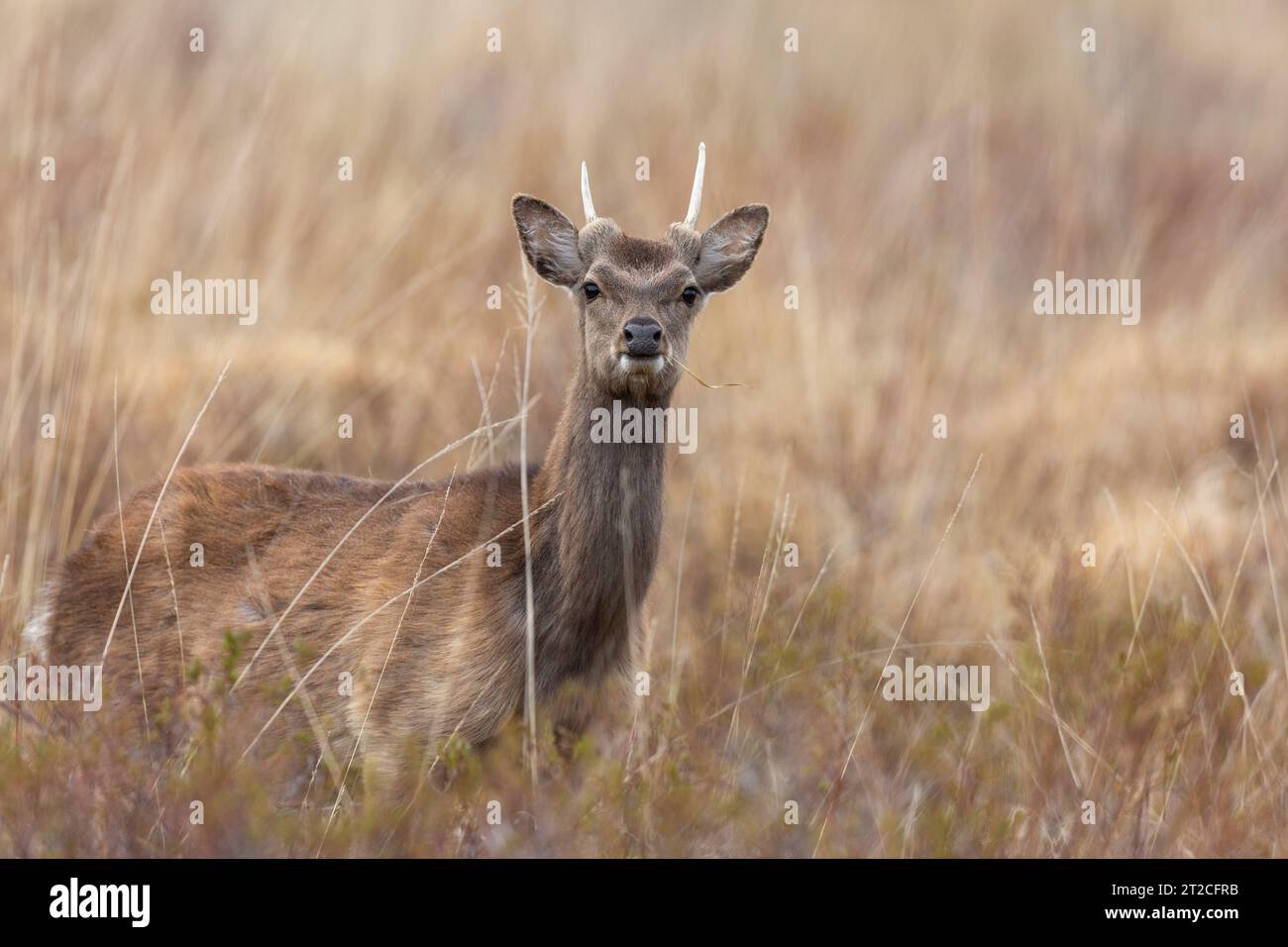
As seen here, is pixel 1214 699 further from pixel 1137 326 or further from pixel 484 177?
pixel 484 177

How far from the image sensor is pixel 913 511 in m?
9.26

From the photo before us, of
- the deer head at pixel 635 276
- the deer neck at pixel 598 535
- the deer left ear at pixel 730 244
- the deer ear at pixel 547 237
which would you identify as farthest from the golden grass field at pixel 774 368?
the deer left ear at pixel 730 244

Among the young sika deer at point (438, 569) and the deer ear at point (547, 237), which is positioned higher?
the deer ear at point (547, 237)

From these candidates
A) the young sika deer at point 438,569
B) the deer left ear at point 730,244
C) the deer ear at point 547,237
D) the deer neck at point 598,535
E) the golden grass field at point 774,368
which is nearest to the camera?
the golden grass field at point 774,368

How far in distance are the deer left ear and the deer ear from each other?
507 millimetres

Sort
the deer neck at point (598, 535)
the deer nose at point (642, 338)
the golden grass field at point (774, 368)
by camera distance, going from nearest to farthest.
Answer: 1. the golden grass field at point (774, 368)
2. the deer nose at point (642, 338)
3. the deer neck at point (598, 535)

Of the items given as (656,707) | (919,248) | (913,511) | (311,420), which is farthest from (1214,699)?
(919,248)

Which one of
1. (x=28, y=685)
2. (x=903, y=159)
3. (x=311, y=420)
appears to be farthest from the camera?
(x=903, y=159)

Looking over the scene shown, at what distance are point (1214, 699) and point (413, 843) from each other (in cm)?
332

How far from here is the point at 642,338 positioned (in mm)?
5887

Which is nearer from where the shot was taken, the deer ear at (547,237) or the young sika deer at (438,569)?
the young sika deer at (438,569)

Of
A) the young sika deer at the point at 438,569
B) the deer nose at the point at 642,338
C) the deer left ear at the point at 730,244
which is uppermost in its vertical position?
the deer left ear at the point at 730,244

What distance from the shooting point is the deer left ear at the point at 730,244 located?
673 centimetres

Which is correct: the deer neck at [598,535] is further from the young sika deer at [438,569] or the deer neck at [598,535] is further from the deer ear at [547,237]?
the deer ear at [547,237]
